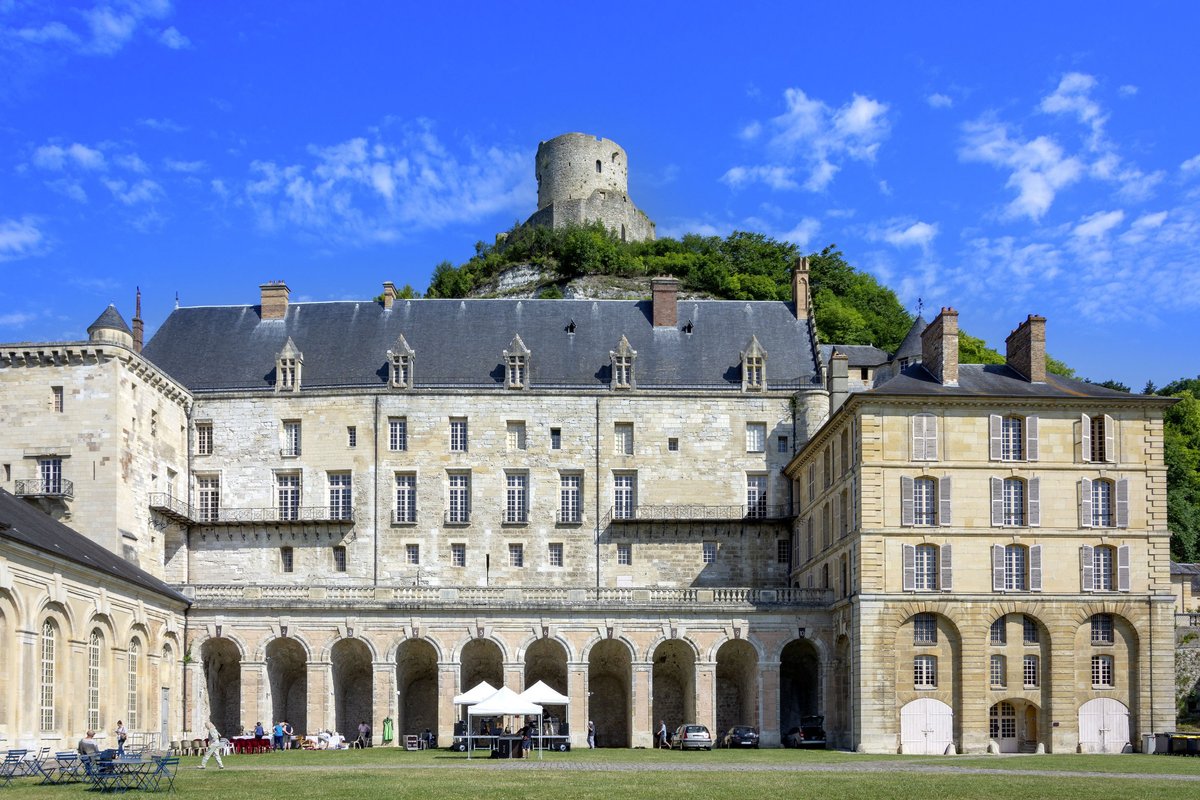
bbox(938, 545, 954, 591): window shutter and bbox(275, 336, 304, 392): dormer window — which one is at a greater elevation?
bbox(275, 336, 304, 392): dormer window

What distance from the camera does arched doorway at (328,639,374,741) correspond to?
49500 millimetres

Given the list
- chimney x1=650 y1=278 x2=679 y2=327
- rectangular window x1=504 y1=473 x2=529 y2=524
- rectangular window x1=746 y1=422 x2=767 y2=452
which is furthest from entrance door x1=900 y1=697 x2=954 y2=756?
chimney x1=650 y1=278 x2=679 y2=327

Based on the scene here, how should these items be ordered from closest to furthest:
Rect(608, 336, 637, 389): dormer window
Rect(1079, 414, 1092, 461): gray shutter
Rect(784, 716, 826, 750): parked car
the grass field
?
the grass field, Rect(1079, 414, 1092, 461): gray shutter, Rect(784, 716, 826, 750): parked car, Rect(608, 336, 637, 389): dormer window

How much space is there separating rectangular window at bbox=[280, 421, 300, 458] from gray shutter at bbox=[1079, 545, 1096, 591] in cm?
2708

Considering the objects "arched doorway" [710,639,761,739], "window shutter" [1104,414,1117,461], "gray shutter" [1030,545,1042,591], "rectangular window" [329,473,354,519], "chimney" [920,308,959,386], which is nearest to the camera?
"gray shutter" [1030,545,1042,591]

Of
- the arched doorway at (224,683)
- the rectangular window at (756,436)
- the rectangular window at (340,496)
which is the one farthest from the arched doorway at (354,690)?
→ the rectangular window at (756,436)

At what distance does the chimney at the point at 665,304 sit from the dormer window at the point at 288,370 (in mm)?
13533

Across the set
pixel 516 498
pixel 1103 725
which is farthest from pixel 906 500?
pixel 516 498

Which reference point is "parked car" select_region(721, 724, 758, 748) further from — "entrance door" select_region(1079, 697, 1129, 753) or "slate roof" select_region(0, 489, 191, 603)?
"slate roof" select_region(0, 489, 191, 603)

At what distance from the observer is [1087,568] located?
43312mm

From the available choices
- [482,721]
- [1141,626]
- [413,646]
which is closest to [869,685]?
[1141,626]

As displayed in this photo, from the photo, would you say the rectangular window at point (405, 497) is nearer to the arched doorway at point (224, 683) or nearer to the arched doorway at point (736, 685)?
the arched doorway at point (224, 683)

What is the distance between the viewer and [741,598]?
48.2 m

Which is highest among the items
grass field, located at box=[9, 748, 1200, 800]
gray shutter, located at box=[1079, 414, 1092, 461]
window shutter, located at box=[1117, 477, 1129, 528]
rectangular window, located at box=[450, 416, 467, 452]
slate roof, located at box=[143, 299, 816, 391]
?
slate roof, located at box=[143, 299, 816, 391]
